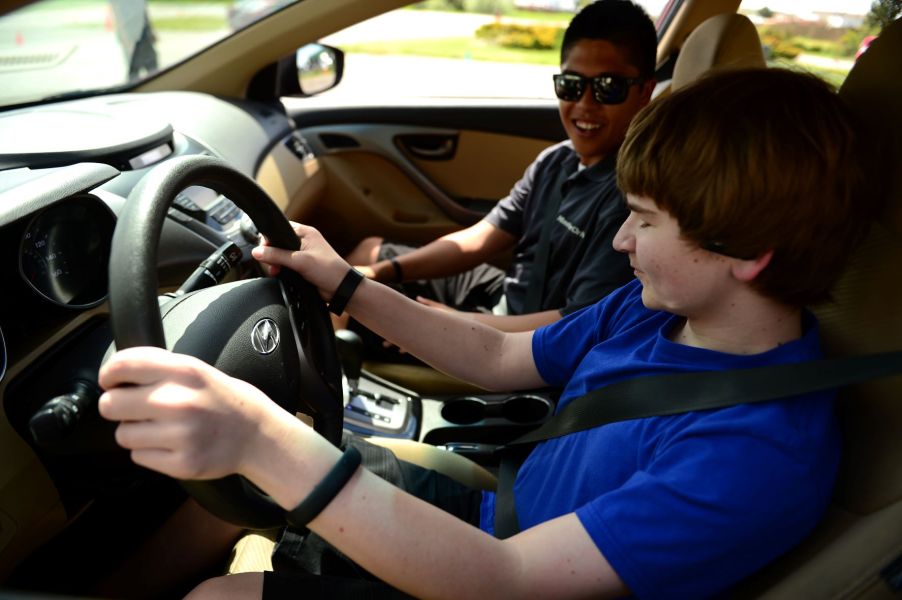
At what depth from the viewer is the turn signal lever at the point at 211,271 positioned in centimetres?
125

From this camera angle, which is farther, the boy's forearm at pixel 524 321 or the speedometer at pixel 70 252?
the boy's forearm at pixel 524 321

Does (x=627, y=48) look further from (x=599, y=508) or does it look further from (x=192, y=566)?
(x=192, y=566)

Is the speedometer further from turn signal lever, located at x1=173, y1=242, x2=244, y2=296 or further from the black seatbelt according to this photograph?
the black seatbelt

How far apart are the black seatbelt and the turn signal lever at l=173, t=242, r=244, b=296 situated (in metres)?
0.60

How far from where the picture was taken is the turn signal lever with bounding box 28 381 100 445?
36.0 inches

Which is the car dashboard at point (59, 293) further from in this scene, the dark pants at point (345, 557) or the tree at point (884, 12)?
the tree at point (884, 12)

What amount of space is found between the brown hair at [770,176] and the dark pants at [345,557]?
21.9 inches

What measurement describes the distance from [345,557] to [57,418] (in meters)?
0.48

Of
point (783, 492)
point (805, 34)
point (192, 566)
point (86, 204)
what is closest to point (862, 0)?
point (783, 492)

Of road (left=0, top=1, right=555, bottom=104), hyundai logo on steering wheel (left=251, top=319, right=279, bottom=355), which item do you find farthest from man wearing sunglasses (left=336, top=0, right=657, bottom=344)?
road (left=0, top=1, right=555, bottom=104)

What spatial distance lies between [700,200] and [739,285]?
14 cm

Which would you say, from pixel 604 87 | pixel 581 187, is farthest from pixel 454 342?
pixel 604 87

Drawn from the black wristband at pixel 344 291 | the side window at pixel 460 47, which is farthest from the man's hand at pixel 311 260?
the side window at pixel 460 47

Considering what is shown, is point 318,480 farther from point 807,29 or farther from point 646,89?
point 807,29
